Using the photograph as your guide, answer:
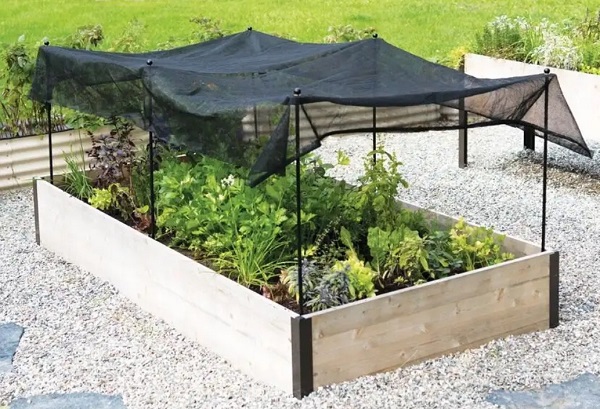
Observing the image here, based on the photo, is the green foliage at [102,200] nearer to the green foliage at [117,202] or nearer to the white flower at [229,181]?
the green foliage at [117,202]

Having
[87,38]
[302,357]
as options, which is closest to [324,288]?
[302,357]

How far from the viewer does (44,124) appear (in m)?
8.50

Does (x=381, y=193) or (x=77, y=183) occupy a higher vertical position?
(x=381, y=193)

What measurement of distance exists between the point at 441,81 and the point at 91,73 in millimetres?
2001

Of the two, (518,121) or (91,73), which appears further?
(91,73)

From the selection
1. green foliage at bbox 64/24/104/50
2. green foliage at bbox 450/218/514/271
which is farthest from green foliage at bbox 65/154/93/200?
green foliage at bbox 450/218/514/271

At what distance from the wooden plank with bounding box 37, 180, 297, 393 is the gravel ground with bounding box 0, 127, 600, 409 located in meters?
0.07

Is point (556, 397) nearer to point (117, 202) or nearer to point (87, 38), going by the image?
point (117, 202)

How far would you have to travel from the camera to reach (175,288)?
5.54 m

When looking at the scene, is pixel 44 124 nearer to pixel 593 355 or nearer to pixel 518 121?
pixel 518 121

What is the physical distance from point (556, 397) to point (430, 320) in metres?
0.66

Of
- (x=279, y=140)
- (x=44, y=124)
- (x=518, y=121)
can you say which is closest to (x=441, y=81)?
(x=518, y=121)

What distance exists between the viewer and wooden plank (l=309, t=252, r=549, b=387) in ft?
15.5

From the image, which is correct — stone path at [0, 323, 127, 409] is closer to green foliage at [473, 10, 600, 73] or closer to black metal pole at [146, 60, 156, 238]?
black metal pole at [146, 60, 156, 238]
